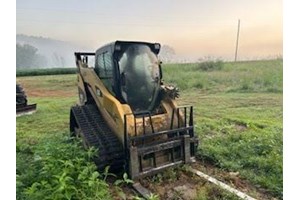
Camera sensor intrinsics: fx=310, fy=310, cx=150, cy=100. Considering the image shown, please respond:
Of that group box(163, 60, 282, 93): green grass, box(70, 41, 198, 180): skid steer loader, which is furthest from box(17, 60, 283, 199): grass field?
box(70, 41, 198, 180): skid steer loader

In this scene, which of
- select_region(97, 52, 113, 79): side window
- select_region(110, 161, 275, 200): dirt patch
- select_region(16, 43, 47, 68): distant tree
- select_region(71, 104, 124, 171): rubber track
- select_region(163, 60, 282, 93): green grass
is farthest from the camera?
select_region(163, 60, 282, 93): green grass

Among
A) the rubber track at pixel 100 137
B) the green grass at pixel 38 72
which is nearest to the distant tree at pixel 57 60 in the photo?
the green grass at pixel 38 72

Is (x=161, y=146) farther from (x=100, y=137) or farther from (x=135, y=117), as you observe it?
(x=100, y=137)

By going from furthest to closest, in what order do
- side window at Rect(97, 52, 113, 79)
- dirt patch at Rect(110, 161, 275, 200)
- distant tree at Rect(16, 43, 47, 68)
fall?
side window at Rect(97, 52, 113, 79), dirt patch at Rect(110, 161, 275, 200), distant tree at Rect(16, 43, 47, 68)

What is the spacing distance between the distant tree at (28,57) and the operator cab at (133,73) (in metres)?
0.38

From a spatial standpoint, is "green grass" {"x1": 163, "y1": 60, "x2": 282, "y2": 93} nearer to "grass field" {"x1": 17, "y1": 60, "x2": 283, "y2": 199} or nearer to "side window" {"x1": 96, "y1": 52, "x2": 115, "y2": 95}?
"grass field" {"x1": 17, "y1": 60, "x2": 283, "y2": 199}

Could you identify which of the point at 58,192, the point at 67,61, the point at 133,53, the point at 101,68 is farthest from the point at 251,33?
the point at 58,192

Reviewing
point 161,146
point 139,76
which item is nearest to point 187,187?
point 161,146

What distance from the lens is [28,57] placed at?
1.25 metres

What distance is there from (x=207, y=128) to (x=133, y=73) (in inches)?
37.6

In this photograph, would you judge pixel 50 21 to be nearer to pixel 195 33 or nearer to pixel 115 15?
pixel 115 15

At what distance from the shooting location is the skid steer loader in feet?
4.90

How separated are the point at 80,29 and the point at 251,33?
0.89 meters

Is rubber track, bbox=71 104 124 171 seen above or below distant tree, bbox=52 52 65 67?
below
